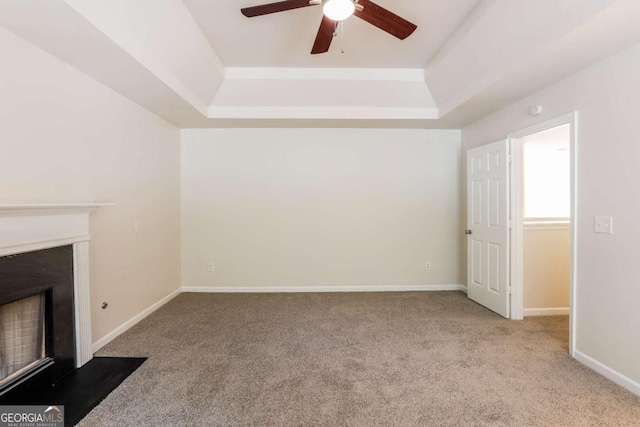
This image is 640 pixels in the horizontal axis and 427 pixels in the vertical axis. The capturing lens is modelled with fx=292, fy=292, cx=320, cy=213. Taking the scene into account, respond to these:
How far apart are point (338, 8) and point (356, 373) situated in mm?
2471

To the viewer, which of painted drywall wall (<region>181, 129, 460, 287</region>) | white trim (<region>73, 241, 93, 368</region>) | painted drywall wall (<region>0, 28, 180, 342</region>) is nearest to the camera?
painted drywall wall (<region>0, 28, 180, 342</region>)

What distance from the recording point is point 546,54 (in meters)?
2.12

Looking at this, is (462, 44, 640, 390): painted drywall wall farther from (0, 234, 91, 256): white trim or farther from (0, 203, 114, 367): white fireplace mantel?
(0, 234, 91, 256): white trim

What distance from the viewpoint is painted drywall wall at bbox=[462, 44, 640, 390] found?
1985mm

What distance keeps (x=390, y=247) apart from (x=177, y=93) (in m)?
3.30

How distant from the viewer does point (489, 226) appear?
138 inches

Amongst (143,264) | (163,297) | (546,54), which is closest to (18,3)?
(143,264)

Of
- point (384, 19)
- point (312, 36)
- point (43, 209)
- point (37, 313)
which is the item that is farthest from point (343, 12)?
point (37, 313)

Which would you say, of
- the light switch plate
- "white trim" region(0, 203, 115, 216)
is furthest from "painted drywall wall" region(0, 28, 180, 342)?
the light switch plate

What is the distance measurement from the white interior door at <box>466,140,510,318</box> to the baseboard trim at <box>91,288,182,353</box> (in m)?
4.01

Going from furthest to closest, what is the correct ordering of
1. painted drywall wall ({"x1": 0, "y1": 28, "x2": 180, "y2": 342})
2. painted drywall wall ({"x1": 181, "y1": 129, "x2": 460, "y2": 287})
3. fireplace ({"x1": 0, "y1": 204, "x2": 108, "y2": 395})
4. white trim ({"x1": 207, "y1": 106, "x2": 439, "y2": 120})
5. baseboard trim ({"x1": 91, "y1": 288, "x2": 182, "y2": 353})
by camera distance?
painted drywall wall ({"x1": 181, "y1": 129, "x2": 460, "y2": 287}) < white trim ({"x1": 207, "y1": 106, "x2": 439, "y2": 120}) < baseboard trim ({"x1": 91, "y1": 288, "x2": 182, "y2": 353}) < painted drywall wall ({"x1": 0, "y1": 28, "x2": 180, "y2": 342}) < fireplace ({"x1": 0, "y1": 204, "x2": 108, "y2": 395})

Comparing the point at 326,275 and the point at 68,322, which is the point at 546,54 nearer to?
the point at 326,275

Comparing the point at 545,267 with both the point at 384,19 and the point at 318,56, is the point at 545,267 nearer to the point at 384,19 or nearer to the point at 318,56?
the point at 384,19

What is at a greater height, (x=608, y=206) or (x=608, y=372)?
(x=608, y=206)
